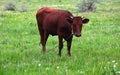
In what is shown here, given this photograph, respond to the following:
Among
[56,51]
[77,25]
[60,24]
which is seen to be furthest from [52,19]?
[77,25]

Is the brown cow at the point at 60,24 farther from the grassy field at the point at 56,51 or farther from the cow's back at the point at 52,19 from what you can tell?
the grassy field at the point at 56,51

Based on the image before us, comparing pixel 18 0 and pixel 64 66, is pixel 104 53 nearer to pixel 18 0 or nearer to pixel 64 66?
pixel 64 66

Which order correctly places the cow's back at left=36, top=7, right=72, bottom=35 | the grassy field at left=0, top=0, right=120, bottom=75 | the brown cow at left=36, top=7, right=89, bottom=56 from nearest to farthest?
the grassy field at left=0, top=0, right=120, bottom=75 < the brown cow at left=36, top=7, right=89, bottom=56 < the cow's back at left=36, top=7, right=72, bottom=35

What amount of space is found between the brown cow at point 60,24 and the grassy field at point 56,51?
779mm

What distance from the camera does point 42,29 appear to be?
14.9 metres

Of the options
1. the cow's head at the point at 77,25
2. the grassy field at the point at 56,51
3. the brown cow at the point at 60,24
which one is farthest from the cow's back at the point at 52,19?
the grassy field at the point at 56,51

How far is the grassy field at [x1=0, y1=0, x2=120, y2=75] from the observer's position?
9759mm

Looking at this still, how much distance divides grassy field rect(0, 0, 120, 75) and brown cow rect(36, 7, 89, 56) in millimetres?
779

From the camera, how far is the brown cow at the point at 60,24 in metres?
11.9

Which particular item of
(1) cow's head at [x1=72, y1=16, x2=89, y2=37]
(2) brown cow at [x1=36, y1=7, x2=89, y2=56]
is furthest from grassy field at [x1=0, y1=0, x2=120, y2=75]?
(1) cow's head at [x1=72, y1=16, x2=89, y2=37]

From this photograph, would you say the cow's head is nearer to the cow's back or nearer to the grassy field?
the cow's back

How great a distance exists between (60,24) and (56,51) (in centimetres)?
200

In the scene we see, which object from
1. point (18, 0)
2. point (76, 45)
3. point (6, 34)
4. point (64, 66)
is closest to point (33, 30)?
point (6, 34)

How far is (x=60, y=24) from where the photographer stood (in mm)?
12828
